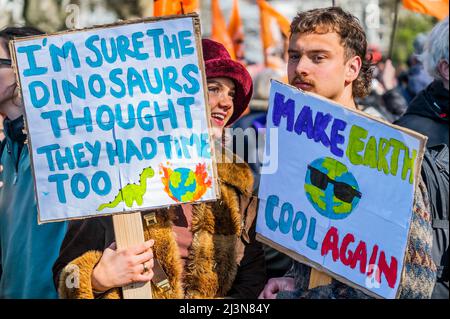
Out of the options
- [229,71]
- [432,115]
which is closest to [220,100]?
[229,71]

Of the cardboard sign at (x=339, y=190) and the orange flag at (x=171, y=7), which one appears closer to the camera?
the cardboard sign at (x=339, y=190)

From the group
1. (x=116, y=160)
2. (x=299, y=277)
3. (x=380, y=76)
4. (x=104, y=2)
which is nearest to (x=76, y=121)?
(x=116, y=160)

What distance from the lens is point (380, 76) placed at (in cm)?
980

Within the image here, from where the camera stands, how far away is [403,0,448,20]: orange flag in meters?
6.89

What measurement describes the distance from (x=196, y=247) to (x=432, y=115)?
1697 mm

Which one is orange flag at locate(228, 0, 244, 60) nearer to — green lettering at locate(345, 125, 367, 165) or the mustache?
the mustache

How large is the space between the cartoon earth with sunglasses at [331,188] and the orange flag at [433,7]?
133 inches

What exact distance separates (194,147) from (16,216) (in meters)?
0.93

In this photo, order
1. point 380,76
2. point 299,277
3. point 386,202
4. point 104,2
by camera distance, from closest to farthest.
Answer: point 386,202
point 299,277
point 380,76
point 104,2

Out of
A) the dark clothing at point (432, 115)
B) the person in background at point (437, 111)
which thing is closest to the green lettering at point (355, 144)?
the person in background at point (437, 111)

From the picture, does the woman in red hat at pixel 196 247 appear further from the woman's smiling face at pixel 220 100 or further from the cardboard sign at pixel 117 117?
the cardboard sign at pixel 117 117

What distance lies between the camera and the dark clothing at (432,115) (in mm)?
4898

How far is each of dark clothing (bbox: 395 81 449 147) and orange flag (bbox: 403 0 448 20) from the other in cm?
200
